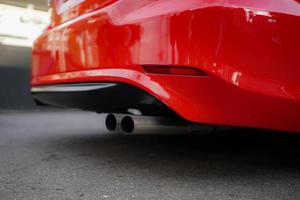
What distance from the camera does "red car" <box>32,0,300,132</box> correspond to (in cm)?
182

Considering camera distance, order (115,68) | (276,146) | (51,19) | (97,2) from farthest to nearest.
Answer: (276,146) → (51,19) → (97,2) → (115,68)

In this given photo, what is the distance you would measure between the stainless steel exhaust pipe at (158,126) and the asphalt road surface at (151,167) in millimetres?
223

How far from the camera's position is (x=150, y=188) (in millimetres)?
1927

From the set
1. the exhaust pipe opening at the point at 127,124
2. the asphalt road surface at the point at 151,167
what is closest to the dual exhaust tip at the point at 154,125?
the exhaust pipe opening at the point at 127,124

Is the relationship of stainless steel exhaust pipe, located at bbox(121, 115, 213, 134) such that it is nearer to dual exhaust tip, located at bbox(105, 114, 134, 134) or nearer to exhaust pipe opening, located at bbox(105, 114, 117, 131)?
dual exhaust tip, located at bbox(105, 114, 134, 134)

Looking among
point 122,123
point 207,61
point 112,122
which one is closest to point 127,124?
point 122,123

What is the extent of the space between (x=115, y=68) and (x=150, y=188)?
0.61m

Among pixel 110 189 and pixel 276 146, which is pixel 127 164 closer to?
pixel 110 189

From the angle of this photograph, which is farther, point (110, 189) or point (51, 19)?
point (51, 19)

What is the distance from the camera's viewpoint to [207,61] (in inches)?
71.4

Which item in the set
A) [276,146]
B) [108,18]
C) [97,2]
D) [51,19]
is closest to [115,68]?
[108,18]

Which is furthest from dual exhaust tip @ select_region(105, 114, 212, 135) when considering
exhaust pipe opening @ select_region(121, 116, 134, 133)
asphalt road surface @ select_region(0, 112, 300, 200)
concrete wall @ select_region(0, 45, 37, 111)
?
concrete wall @ select_region(0, 45, 37, 111)

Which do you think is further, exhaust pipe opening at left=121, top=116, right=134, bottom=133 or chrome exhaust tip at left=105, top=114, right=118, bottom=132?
chrome exhaust tip at left=105, top=114, right=118, bottom=132

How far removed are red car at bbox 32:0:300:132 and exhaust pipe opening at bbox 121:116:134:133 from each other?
24 centimetres
